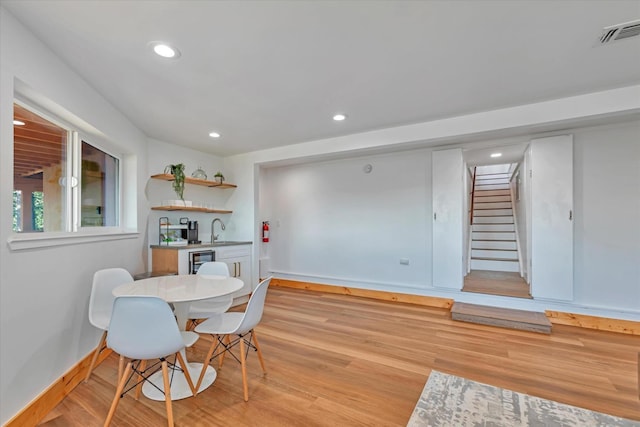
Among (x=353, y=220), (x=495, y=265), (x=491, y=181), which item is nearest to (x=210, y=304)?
(x=353, y=220)

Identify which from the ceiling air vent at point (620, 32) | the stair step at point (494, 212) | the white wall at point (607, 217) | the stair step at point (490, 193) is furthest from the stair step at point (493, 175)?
the ceiling air vent at point (620, 32)

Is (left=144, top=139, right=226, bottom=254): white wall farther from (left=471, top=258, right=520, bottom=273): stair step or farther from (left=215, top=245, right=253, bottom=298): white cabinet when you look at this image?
(left=471, top=258, right=520, bottom=273): stair step

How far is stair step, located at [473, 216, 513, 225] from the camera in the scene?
21.9 feet

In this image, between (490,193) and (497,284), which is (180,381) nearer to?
(497,284)

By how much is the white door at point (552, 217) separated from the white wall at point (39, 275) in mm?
4826

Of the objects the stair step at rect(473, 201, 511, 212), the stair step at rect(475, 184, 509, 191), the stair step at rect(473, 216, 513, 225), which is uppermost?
the stair step at rect(475, 184, 509, 191)

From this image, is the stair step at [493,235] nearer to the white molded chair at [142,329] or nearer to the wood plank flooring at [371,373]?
the wood plank flooring at [371,373]

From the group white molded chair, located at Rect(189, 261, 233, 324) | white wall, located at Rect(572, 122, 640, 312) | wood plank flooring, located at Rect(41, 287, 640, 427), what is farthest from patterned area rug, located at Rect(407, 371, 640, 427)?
white wall, located at Rect(572, 122, 640, 312)

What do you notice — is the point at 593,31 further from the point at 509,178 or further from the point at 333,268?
the point at 509,178

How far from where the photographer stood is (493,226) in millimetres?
6758

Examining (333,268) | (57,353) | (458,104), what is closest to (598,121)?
(458,104)

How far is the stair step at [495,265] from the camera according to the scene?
18.9 ft

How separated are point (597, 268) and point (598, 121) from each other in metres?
1.66

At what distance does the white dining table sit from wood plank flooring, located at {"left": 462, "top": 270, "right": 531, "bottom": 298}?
134 inches
